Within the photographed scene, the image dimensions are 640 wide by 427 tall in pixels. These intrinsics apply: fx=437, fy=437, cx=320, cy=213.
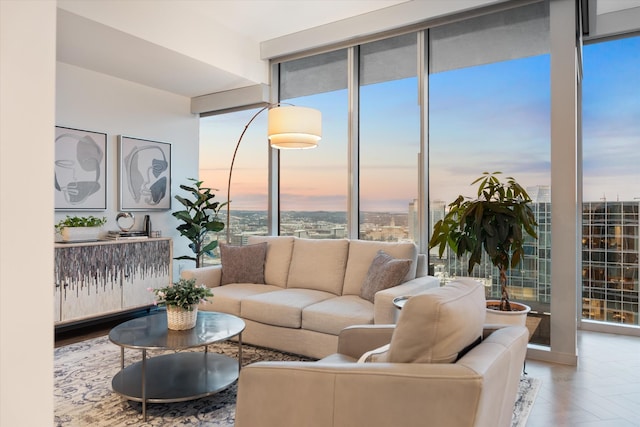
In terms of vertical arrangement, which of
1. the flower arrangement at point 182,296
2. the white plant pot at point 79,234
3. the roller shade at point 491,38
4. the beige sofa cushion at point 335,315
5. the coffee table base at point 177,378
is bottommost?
the coffee table base at point 177,378

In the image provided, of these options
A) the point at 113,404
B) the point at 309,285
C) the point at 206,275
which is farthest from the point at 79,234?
the point at 309,285

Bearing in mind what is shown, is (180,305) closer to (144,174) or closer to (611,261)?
(144,174)

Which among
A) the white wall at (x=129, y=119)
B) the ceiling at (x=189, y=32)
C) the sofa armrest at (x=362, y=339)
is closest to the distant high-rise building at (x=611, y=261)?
the ceiling at (x=189, y=32)

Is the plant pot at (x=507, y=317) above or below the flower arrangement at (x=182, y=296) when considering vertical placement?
below

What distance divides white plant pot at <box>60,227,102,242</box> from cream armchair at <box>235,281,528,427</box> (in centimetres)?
335

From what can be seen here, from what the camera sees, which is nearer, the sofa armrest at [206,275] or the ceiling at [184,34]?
the ceiling at [184,34]

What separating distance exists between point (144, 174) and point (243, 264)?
188cm

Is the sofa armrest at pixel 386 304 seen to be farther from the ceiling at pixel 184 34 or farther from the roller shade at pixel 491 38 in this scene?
the ceiling at pixel 184 34

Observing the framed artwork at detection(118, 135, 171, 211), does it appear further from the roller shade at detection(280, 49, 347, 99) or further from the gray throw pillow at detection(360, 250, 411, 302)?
the gray throw pillow at detection(360, 250, 411, 302)

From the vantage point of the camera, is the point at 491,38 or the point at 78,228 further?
the point at 78,228

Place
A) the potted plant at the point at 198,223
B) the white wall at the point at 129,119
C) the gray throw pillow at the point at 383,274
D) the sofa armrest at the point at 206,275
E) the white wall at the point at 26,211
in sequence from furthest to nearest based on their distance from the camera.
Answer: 1. the potted plant at the point at 198,223
2. the white wall at the point at 129,119
3. the sofa armrest at the point at 206,275
4. the gray throw pillow at the point at 383,274
5. the white wall at the point at 26,211

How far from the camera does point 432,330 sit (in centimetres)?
138

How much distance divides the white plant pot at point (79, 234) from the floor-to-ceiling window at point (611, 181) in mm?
4857

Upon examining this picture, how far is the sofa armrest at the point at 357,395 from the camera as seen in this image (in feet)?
4.00
